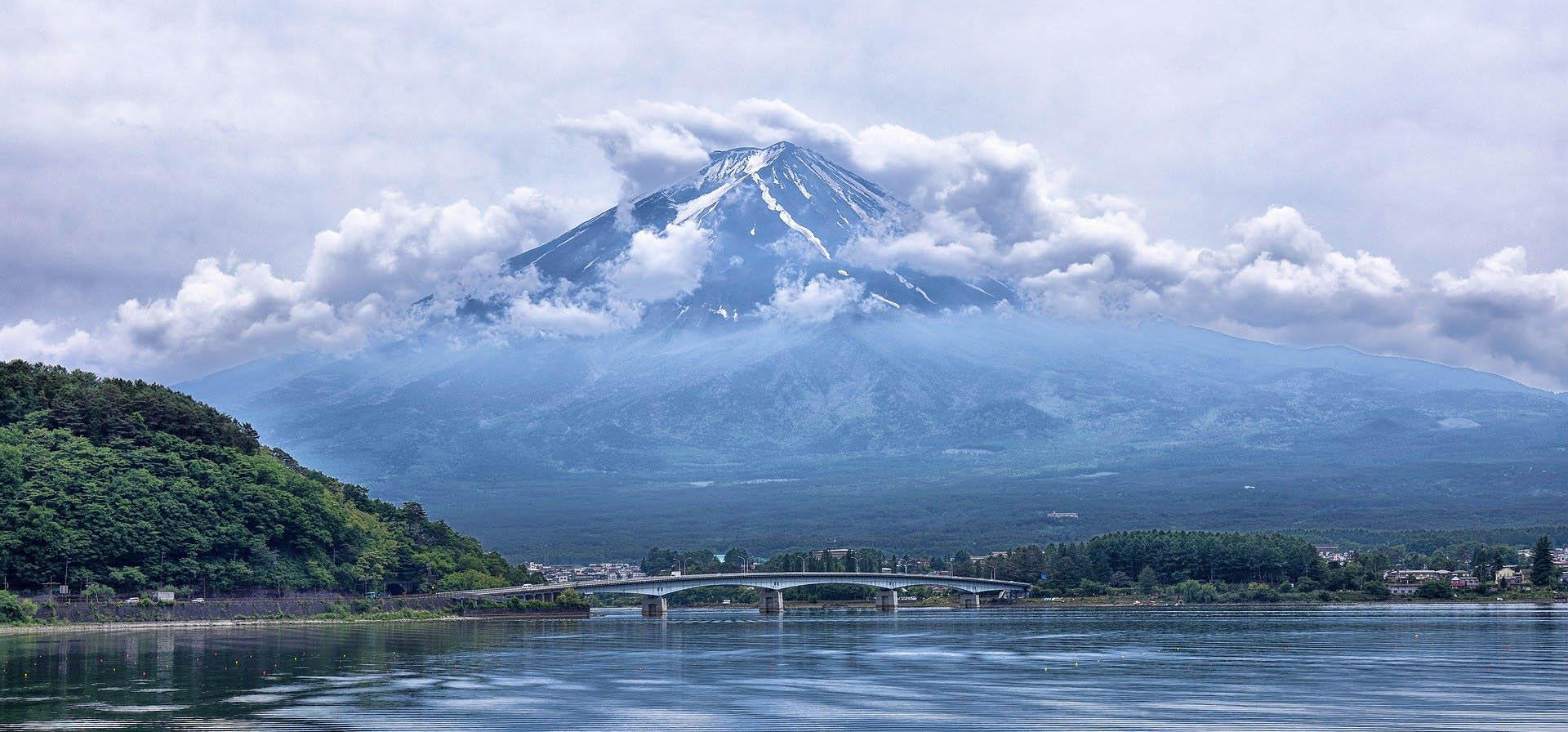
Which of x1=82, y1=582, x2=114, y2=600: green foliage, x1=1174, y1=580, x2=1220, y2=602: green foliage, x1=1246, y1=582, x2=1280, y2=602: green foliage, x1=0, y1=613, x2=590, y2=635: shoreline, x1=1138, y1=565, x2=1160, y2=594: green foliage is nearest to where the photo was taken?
x1=0, y1=613, x2=590, y2=635: shoreline

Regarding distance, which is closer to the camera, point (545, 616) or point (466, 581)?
point (545, 616)

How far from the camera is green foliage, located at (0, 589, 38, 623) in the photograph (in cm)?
9088

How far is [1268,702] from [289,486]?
89911 mm

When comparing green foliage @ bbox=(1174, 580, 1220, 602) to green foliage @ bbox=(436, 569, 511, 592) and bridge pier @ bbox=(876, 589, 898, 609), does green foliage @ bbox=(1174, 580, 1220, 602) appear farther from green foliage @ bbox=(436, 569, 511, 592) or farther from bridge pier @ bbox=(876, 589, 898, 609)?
green foliage @ bbox=(436, 569, 511, 592)

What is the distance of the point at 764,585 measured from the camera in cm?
14900

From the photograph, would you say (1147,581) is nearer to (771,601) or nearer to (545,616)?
(771,601)

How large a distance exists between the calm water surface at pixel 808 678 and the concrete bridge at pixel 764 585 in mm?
41696

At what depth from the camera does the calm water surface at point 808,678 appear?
42875 mm

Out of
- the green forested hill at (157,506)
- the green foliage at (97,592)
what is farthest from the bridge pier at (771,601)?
the green foliage at (97,592)

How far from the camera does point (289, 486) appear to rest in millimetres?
120500

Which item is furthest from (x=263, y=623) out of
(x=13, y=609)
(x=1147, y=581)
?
(x=1147, y=581)

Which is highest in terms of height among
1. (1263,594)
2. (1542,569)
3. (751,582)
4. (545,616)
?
(751,582)

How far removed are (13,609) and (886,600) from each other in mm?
81222

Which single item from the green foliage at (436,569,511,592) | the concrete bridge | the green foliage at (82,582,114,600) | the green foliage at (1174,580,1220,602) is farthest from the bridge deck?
the green foliage at (82,582,114,600)
